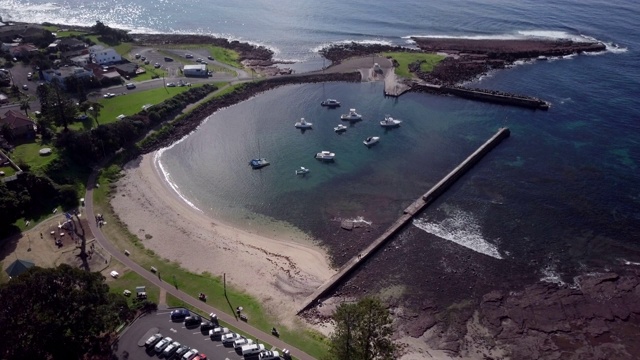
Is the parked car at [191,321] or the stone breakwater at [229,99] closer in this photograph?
the parked car at [191,321]

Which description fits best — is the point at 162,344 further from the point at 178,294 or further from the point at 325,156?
the point at 325,156

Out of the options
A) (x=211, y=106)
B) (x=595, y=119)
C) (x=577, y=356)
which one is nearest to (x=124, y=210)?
(x=211, y=106)

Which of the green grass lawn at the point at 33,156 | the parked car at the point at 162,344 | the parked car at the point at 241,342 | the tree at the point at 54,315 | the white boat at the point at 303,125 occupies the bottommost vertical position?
the parked car at the point at 241,342

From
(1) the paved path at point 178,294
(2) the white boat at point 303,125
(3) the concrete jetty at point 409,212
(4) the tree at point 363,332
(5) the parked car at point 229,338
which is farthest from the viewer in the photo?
(2) the white boat at point 303,125

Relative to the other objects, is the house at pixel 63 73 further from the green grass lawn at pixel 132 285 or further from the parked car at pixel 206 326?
the parked car at pixel 206 326

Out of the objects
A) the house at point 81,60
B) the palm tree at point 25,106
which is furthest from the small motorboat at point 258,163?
the house at point 81,60

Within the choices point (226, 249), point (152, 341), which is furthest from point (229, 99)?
point (152, 341)
